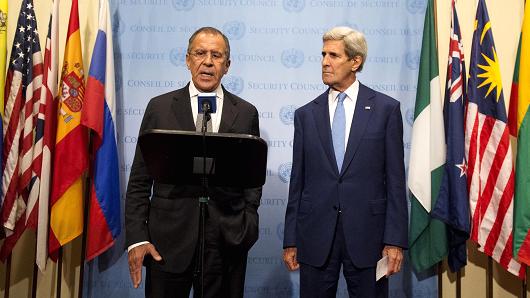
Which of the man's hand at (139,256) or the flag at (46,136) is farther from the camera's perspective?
the flag at (46,136)

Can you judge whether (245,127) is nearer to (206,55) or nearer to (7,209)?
(206,55)

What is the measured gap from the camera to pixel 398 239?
2348mm

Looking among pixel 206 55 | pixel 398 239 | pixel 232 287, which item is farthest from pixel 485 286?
pixel 206 55

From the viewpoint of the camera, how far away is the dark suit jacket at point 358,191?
7.81 feet

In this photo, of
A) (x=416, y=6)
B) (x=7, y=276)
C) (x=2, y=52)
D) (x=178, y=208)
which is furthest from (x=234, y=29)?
(x=7, y=276)

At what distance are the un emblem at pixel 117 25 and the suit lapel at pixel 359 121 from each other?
1.79m

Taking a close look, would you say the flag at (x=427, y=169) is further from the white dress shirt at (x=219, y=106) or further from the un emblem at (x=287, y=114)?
the white dress shirt at (x=219, y=106)

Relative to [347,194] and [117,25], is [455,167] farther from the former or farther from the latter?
[117,25]

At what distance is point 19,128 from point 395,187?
7.29 feet

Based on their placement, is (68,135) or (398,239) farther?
(68,135)

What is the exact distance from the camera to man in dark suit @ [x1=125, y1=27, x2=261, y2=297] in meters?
2.22

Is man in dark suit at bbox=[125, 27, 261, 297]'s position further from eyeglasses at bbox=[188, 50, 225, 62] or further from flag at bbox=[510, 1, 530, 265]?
flag at bbox=[510, 1, 530, 265]

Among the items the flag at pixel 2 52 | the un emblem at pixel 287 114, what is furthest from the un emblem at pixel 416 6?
the flag at pixel 2 52

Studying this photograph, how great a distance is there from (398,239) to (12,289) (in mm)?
2580
